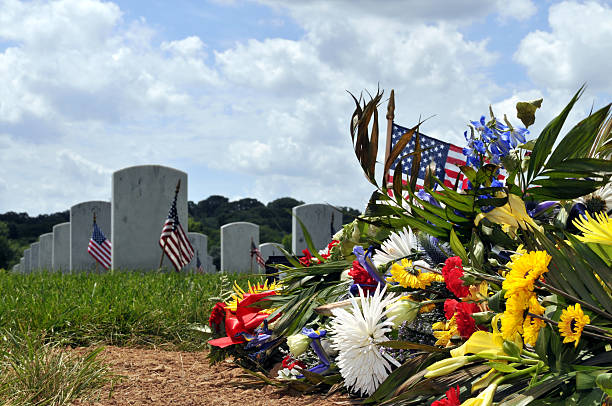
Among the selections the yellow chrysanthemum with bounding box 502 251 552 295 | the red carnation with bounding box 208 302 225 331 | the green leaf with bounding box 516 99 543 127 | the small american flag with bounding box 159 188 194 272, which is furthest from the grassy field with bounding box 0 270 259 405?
the small american flag with bounding box 159 188 194 272

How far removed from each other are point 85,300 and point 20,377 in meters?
1.73

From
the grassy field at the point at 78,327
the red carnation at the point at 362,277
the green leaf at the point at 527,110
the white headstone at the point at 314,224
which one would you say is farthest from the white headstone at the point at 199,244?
the green leaf at the point at 527,110

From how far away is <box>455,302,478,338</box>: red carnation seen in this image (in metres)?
1.47

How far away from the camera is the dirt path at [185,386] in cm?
222

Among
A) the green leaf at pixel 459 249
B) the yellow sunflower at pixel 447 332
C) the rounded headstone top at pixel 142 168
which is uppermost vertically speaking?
the rounded headstone top at pixel 142 168

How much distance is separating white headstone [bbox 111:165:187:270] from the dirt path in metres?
5.28

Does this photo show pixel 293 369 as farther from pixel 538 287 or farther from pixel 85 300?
pixel 85 300

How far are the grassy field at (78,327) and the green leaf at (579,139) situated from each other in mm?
1300

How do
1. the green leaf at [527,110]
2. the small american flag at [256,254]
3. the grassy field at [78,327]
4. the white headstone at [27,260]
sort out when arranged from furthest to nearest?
1. the white headstone at [27,260]
2. the small american flag at [256,254]
3. the grassy field at [78,327]
4. the green leaf at [527,110]

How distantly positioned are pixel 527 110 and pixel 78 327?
10.0 ft

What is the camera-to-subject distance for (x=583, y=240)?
131cm

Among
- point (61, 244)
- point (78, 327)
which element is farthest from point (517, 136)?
point (61, 244)

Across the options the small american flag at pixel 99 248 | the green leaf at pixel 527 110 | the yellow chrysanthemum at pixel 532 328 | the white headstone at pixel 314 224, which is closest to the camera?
the yellow chrysanthemum at pixel 532 328

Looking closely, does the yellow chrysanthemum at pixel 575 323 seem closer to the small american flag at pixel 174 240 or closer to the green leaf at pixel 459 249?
the green leaf at pixel 459 249
